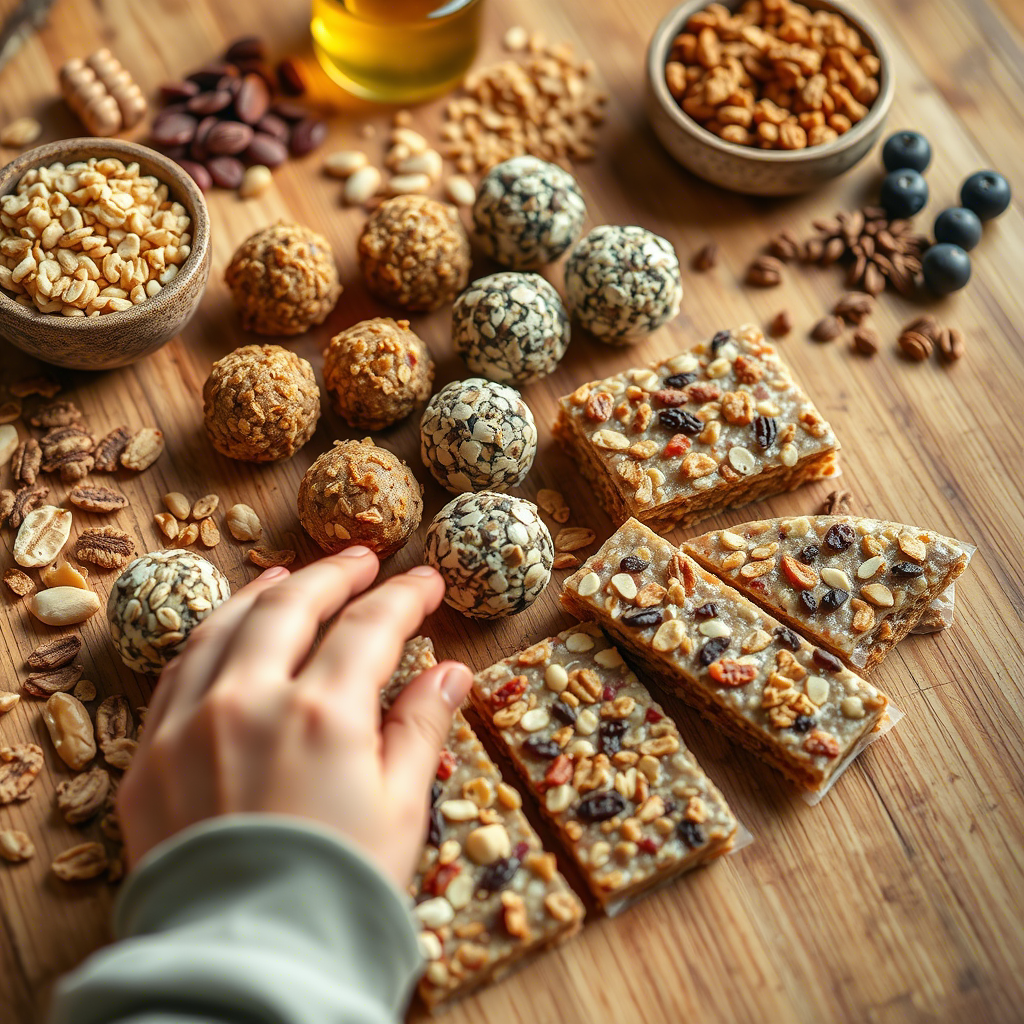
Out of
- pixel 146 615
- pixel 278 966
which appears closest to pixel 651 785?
pixel 278 966

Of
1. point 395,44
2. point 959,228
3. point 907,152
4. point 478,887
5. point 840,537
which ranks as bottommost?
point 478,887

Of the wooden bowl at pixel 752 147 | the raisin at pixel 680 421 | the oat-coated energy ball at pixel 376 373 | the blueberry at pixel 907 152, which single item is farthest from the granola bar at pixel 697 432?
the blueberry at pixel 907 152

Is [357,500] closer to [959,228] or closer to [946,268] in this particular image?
[946,268]

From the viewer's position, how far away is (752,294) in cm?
255

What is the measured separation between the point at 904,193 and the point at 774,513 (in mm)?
967

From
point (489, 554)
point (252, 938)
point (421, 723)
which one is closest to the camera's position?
point (252, 938)

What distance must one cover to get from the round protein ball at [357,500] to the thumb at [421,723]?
14.0 inches

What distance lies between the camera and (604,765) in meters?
1.89

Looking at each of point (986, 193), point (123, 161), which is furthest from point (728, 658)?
point (123, 161)

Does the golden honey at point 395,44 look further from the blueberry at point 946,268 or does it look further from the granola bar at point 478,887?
the granola bar at point 478,887

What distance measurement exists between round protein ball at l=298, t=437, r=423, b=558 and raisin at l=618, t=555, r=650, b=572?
47cm

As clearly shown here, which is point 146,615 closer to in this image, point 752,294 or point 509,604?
point 509,604

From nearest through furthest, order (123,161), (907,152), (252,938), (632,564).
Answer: (252,938) → (632,564) → (123,161) → (907,152)

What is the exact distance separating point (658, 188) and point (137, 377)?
1.47 metres
